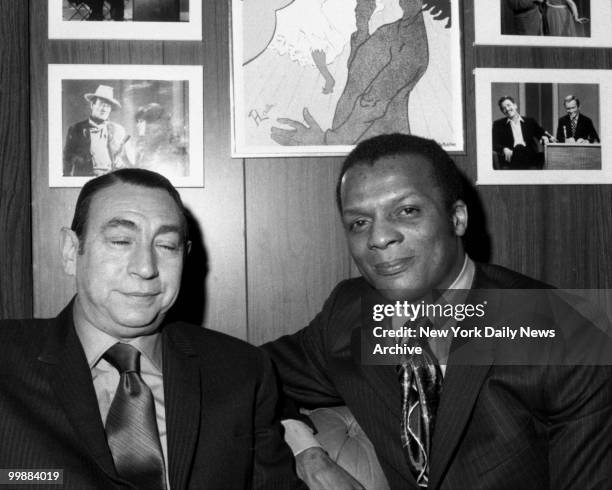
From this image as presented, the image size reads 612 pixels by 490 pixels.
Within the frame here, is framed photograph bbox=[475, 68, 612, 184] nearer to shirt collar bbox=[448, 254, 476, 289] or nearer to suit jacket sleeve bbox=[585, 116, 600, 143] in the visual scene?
suit jacket sleeve bbox=[585, 116, 600, 143]

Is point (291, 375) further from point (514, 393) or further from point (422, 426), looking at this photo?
point (514, 393)

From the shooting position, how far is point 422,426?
1718 mm

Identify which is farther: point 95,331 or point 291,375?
point 291,375

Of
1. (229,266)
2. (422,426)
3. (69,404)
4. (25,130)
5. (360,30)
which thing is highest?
(360,30)

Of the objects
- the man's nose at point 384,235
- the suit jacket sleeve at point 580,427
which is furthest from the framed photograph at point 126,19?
the suit jacket sleeve at point 580,427

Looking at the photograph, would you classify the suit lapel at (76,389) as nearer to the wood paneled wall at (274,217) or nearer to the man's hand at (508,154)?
the wood paneled wall at (274,217)

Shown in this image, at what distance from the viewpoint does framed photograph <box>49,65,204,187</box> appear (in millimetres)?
2250

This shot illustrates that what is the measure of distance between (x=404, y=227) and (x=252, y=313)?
781 mm

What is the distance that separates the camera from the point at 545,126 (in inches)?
95.1

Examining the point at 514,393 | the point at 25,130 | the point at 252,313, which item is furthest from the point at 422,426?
the point at 25,130

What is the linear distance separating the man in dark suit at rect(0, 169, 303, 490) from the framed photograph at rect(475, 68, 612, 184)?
124 cm

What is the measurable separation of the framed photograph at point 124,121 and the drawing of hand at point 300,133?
0.28 meters

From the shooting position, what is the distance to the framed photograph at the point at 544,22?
7.86ft

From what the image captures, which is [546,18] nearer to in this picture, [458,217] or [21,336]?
[458,217]
